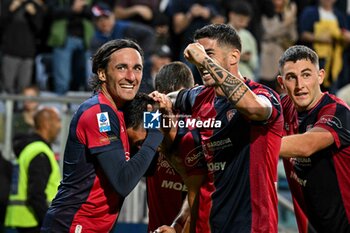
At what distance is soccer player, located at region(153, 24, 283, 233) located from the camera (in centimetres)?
583

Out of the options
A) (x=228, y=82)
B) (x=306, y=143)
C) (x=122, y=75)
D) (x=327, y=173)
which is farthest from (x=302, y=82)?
(x=122, y=75)

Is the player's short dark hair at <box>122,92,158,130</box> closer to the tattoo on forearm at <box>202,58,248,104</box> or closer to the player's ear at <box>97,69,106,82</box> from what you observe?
the player's ear at <box>97,69,106,82</box>

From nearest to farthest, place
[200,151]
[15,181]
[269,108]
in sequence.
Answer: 1. [269,108]
2. [200,151]
3. [15,181]

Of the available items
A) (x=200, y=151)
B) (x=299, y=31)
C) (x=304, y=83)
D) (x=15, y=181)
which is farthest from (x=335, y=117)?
(x=299, y=31)

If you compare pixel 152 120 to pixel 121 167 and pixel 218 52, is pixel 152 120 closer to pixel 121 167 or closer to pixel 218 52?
pixel 121 167

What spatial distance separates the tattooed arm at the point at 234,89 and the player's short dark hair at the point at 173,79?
4.18 feet

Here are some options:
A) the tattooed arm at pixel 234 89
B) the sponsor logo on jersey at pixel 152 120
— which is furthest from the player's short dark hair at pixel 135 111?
the tattooed arm at pixel 234 89

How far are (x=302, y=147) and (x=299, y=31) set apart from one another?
694 centimetres

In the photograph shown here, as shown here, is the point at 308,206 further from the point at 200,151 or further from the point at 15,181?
the point at 15,181

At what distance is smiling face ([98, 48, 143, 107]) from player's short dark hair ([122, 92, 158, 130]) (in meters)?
0.15

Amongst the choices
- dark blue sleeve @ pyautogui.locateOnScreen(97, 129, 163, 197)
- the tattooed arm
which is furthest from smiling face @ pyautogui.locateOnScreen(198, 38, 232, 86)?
dark blue sleeve @ pyautogui.locateOnScreen(97, 129, 163, 197)

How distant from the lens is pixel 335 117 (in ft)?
21.9

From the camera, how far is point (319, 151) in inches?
263

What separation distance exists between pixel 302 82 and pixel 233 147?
99 centimetres
